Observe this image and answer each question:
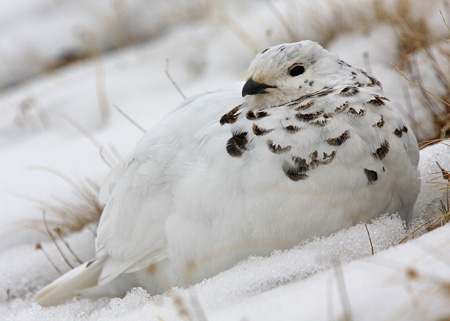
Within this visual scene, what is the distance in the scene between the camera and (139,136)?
3066mm

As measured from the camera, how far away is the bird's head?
1.78 meters

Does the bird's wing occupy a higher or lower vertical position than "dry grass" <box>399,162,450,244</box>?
higher

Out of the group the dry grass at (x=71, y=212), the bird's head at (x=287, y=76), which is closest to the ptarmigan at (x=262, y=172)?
the bird's head at (x=287, y=76)

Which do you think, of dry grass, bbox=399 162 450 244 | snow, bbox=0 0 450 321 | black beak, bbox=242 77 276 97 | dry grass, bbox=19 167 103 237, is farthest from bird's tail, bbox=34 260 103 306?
Result: dry grass, bbox=399 162 450 244

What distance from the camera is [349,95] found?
1688 mm

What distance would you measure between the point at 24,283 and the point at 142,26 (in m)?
2.96

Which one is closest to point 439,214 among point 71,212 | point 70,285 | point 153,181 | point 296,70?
point 296,70

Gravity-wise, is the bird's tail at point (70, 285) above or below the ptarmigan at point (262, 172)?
below

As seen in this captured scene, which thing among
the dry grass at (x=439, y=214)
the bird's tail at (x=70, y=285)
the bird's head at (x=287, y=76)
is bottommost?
the dry grass at (x=439, y=214)

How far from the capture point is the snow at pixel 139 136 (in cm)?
111

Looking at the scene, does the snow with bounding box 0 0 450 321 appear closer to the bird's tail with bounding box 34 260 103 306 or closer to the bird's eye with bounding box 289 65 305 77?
the bird's tail with bounding box 34 260 103 306

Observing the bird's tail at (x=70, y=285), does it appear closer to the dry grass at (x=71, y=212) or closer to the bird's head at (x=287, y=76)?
the dry grass at (x=71, y=212)

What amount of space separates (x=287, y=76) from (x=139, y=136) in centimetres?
144

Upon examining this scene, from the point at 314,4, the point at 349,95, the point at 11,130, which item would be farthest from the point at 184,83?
the point at 349,95
